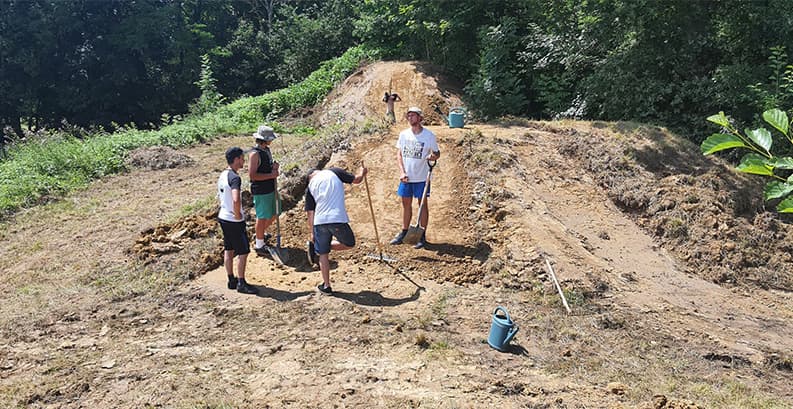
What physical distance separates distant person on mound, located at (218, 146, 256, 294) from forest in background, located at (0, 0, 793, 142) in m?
7.47

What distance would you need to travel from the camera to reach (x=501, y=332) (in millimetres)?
5312

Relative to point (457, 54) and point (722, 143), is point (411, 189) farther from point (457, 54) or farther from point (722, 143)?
point (457, 54)

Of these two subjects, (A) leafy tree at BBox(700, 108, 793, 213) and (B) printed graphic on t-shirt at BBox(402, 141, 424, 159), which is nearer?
(A) leafy tree at BBox(700, 108, 793, 213)

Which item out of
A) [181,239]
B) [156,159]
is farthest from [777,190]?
[156,159]

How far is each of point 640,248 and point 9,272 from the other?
851cm

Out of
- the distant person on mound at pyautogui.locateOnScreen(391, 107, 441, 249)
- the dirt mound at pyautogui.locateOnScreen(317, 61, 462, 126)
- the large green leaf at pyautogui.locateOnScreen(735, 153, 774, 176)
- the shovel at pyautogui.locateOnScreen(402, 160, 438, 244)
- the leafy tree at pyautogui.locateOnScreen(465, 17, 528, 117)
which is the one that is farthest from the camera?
the dirt mound at pyautogui.locateOnScreen(317, 61, 462, 126)

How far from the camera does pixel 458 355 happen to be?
5230 mm

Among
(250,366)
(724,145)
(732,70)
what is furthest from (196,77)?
(724,145)

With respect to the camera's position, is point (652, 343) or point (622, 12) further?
point (622, 12)

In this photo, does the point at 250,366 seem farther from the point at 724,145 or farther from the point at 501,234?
the point at 724,145

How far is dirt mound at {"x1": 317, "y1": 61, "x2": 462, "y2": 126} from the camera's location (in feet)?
46.6

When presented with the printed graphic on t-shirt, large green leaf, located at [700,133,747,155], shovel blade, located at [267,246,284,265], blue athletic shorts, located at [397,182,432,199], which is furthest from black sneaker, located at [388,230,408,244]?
large green leaf, located at [700,133,747,155]

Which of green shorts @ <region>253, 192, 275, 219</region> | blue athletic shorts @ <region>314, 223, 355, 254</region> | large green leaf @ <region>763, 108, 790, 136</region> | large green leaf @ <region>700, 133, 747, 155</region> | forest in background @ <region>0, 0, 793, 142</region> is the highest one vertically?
forest in background @ <region>0, 0, 793, 142</region>

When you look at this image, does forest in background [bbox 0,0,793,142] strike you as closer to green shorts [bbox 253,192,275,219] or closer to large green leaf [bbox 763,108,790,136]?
green shorts [bbox 253,192,275,219]
